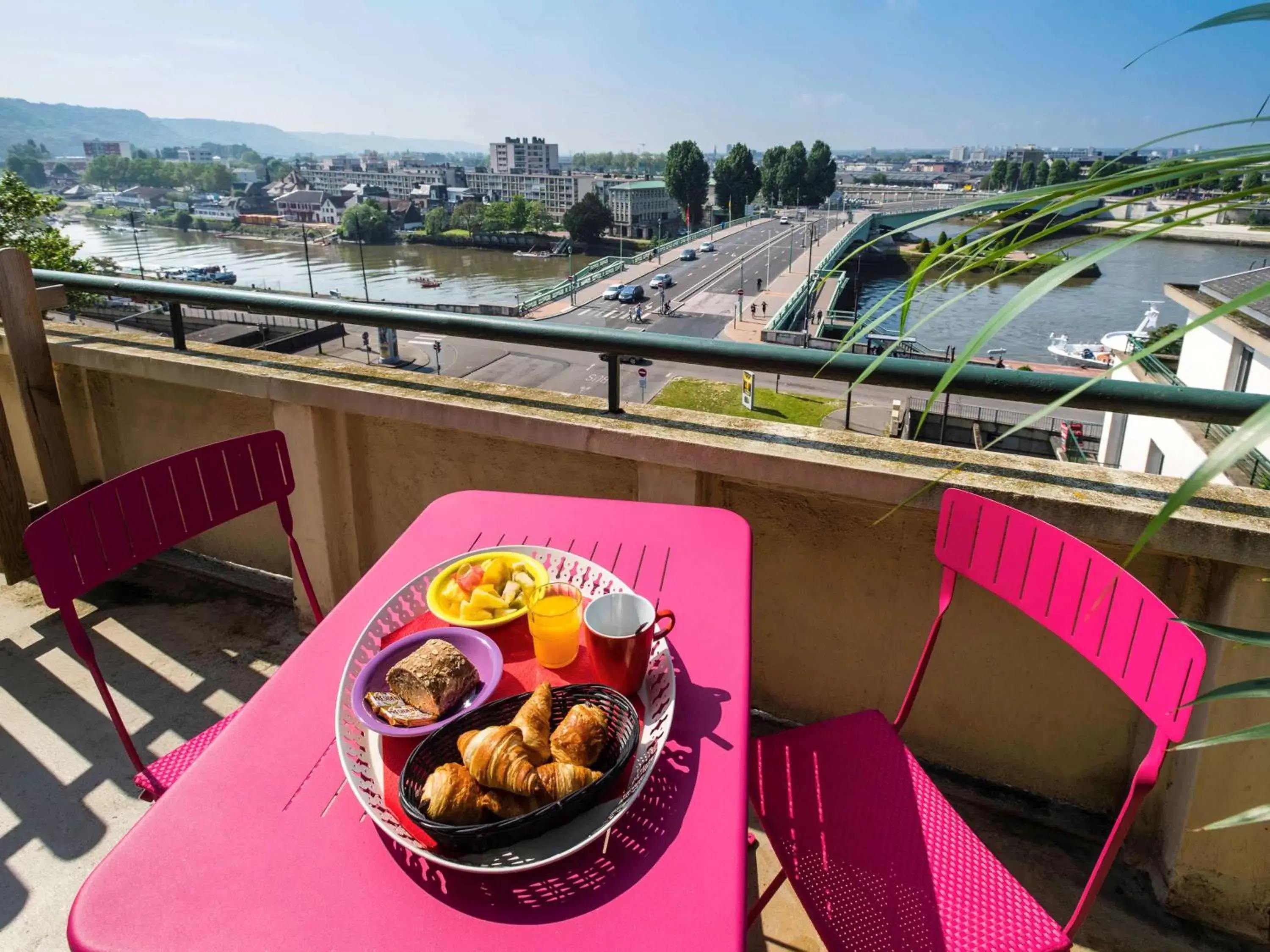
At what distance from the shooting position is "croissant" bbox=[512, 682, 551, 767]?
985 millimetres

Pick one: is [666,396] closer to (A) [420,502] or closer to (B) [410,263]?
(A) [420,502]

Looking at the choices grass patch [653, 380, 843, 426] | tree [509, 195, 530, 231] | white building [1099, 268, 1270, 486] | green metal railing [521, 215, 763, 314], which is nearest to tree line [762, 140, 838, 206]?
green metal railing [521, 215, 763, 314]

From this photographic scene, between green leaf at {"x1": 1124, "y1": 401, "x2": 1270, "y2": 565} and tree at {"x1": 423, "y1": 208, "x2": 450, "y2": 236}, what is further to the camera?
tree at {"x1": 423, "y1": 208, "x2": 450, "y2": 236}

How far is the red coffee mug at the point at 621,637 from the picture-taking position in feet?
3.81

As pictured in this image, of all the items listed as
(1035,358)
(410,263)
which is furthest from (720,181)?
(1035,358)

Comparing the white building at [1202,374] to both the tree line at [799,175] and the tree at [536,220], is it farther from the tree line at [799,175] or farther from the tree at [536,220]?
the tree line at [799,175]

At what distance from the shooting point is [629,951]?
2.67 feet

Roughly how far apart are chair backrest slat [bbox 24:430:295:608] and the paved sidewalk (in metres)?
36.0

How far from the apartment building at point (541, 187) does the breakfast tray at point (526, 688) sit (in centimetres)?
10271

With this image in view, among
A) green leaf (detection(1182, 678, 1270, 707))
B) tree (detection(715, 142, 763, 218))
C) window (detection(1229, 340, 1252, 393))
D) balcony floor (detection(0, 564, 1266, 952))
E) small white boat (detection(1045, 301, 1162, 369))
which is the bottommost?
small white boat (detection(1045, 301, 1162, 369))

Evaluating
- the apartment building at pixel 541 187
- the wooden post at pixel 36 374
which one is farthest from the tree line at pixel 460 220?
the wooden post at pixel 36 374

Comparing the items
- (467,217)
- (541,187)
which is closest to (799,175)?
(541,187)

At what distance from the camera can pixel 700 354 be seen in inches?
81.4

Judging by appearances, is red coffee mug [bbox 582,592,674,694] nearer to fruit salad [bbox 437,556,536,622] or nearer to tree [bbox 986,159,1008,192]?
fruit salad [bbox 437,556,536,622]
